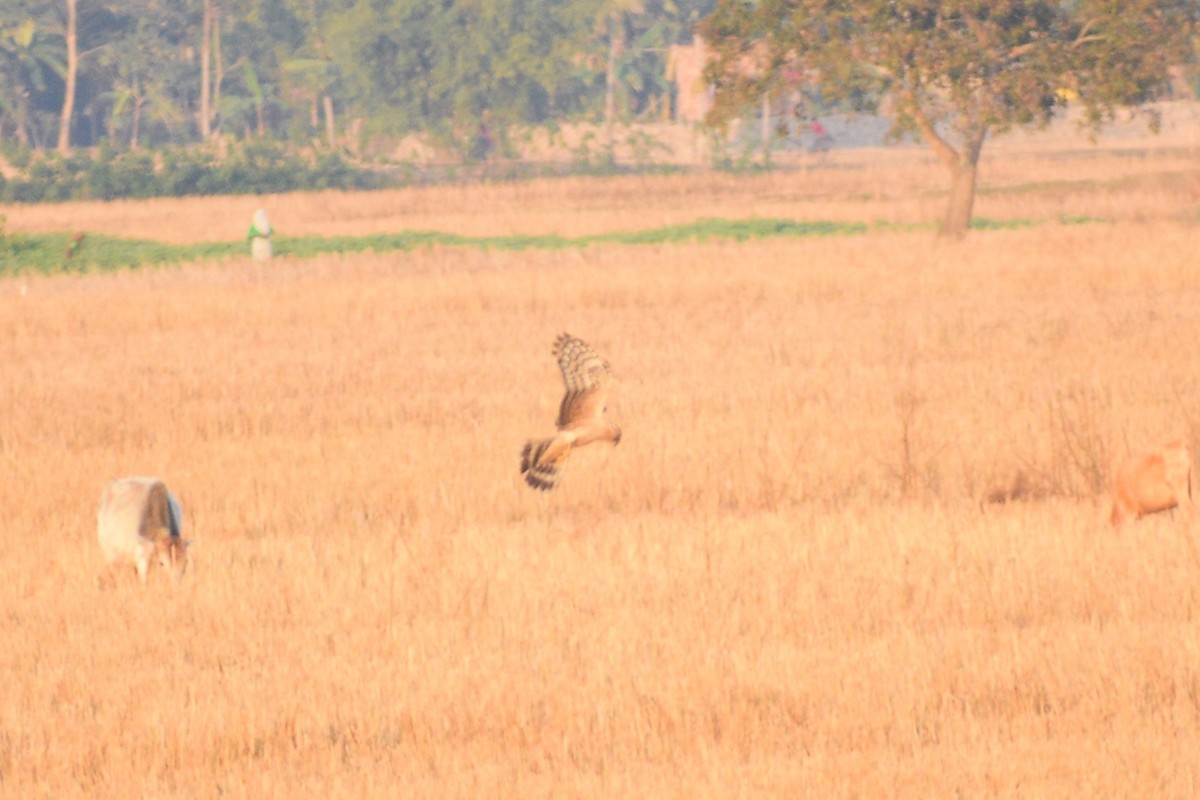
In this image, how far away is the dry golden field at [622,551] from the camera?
6.78m

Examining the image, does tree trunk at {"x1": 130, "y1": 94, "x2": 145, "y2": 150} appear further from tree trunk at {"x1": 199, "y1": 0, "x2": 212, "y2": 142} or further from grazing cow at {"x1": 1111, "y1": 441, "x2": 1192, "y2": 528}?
grazing cow at {"x1": 1111, "y1": 441, "x2": 1192, "y2": 528}

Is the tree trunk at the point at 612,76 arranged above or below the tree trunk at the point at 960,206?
above

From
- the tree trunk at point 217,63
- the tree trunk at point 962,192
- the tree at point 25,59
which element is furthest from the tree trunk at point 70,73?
the tree trunk at point 962,192

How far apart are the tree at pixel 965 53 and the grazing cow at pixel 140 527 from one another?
2312 centimetres

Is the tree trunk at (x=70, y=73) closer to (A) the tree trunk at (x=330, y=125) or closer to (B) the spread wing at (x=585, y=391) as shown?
(A) the tree trunk at (x=330, y=125)

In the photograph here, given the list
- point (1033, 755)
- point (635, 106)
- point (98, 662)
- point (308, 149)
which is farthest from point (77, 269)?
point (635, 106)

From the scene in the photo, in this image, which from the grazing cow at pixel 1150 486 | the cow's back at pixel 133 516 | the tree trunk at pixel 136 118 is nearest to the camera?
the cow's back at pixel 133 516

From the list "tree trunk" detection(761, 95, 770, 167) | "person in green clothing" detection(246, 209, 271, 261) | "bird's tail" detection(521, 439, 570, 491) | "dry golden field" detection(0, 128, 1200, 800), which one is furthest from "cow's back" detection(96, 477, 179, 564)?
"tree trunk" detection(761, 95, 770, 167)

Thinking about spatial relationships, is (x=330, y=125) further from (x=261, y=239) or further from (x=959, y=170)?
(x=959, y=170)

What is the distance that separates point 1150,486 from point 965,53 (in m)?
21.5

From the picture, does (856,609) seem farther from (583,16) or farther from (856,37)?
(583,16)

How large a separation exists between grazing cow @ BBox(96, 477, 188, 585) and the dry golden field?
16cm

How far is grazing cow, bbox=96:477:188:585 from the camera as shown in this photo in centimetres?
925

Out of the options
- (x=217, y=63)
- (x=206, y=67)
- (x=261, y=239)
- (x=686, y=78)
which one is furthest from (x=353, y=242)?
(x=686, y=78)
